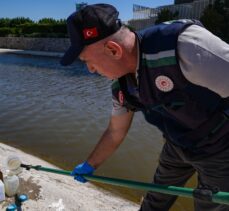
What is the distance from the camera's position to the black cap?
6.34 ft

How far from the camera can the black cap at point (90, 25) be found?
1.93m

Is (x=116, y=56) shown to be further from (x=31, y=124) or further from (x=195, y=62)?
(x=31, y=124)

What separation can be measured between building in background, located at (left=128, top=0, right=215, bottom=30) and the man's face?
83.0ft

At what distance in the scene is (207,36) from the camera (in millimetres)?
1812

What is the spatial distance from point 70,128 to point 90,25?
20.3 ft

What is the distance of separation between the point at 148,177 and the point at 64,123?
3.39m

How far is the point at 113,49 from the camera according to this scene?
193 cm

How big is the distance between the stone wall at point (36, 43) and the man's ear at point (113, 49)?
29358 mm

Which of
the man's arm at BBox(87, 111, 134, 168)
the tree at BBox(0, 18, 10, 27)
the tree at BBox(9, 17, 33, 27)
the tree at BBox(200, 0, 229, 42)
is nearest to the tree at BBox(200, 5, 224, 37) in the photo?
the tree at BBox(200, 0, 229, 42)

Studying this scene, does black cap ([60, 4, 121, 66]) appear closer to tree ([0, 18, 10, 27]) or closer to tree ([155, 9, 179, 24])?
tree ([155, 9, 179, 24])

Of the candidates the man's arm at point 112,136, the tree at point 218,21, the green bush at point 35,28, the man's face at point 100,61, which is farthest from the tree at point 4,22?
the man's face at point 100,61

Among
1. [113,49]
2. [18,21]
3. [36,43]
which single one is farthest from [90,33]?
[18,21]

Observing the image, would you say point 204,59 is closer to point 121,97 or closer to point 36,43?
point 121,97

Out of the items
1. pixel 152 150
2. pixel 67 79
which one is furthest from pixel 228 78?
pixel 67 79
